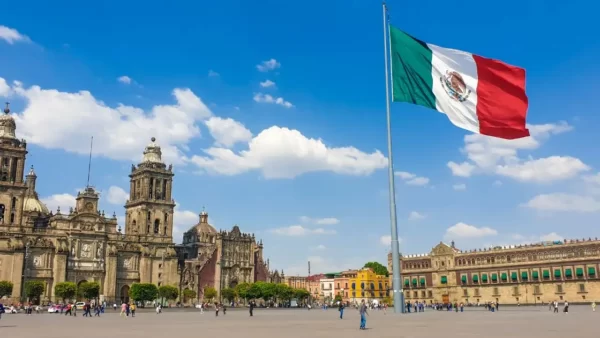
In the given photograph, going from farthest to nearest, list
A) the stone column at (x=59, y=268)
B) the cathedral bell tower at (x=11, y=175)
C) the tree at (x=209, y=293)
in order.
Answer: the tree at (x=209, y=293) < the stone column at (x=59, y=268) < the cathedral bell tower at (x=11, y=175)

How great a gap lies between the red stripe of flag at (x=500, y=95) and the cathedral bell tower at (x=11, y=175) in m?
86.3

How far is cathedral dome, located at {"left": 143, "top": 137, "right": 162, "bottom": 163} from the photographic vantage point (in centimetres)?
11381

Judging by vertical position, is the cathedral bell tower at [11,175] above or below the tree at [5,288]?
above

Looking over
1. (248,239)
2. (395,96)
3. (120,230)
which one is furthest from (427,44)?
(248,239)

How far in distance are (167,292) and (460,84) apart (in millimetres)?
84522

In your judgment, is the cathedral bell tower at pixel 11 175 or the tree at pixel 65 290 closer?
the tree at pixel 65 290

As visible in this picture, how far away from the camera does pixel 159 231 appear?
11062 centimetres

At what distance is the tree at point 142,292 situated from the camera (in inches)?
3659

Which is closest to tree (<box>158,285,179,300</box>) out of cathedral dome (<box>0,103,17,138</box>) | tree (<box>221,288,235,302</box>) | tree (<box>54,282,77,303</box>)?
tree (<box>221,288,235,302</box>)

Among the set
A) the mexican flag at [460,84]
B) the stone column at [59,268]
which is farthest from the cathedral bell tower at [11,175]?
the mexican flag at [460,84]

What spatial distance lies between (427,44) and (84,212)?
88488 mm

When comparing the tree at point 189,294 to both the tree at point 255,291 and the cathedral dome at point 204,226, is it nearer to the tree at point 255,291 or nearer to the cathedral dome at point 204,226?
the tree at point 255,291

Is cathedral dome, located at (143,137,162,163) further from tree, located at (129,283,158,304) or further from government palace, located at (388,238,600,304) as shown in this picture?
government palace, located at (388,238,600,304)

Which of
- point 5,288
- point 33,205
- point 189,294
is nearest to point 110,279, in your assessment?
point 189,294
